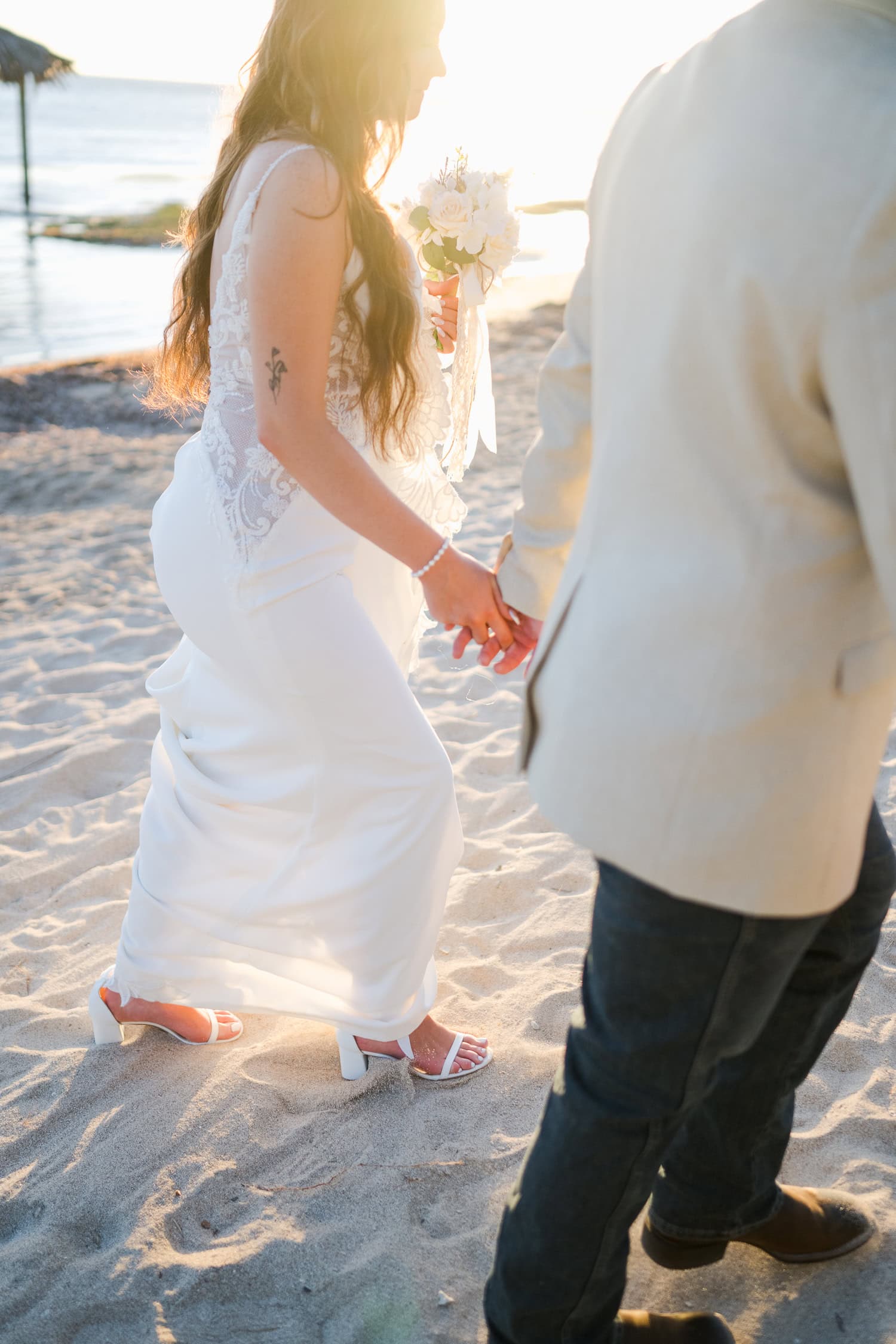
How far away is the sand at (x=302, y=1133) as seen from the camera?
6.19 ft

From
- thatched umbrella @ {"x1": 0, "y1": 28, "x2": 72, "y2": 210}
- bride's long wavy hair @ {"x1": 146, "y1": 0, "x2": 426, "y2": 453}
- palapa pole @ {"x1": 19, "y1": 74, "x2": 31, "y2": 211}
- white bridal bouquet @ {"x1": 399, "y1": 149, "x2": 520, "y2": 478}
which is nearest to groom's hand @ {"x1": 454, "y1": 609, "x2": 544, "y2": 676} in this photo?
bride's long wavy hair @ {"x1": 146, "y1": 0, "x2": 426, "y2": 453}

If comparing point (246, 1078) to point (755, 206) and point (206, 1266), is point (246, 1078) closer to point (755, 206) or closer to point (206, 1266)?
point (206, 1266)

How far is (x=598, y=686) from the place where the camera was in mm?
1279

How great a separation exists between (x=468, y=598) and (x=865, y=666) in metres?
0.92

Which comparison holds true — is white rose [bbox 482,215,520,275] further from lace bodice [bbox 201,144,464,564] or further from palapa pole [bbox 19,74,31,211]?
palapa pole [bbox 19,74,31,211]

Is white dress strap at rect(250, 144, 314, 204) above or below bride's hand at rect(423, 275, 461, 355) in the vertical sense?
above

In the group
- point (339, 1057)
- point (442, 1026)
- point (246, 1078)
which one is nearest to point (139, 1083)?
point (246, 1078)

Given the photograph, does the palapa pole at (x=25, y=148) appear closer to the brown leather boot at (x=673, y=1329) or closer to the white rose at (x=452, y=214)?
the white rose at (x=452, y=214)

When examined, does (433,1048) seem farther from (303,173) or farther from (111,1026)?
(303,173)

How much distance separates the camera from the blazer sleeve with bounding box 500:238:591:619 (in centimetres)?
149

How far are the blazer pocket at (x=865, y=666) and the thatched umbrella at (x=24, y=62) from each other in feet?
73.5

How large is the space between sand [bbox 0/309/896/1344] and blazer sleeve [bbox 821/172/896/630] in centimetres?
146

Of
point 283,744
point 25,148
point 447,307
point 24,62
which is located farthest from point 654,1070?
point 25,148

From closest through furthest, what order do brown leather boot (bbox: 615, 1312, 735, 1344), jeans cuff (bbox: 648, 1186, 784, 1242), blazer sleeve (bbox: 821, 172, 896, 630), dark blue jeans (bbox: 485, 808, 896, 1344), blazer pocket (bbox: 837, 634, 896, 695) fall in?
blazer sleeve (bbox: 821, 172, 896, 630), blazer pocket (bbox: 837, 634, 896, 695), dark blue jeans (bbox: 485, 808, 896, 1344), brown leather boot (bbox: 615, 1312, 735, 1344), jeans cuff (bbox: 648, 1186, 784, 1242)
